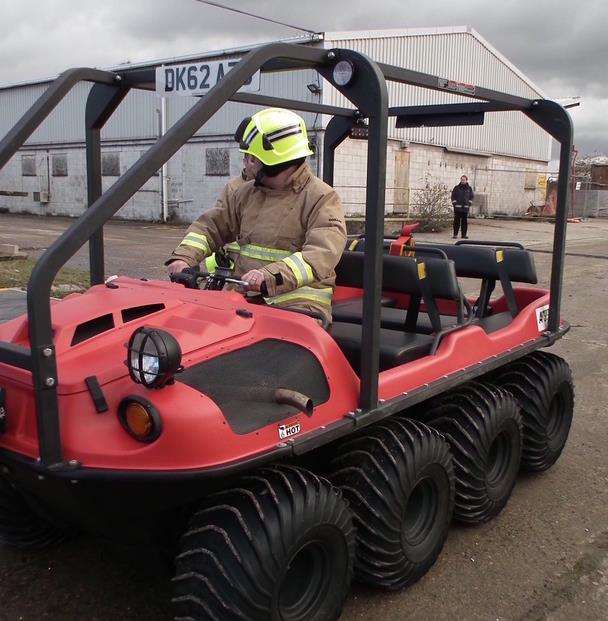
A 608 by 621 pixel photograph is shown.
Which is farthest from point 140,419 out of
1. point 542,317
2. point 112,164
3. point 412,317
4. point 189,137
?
point 112,164

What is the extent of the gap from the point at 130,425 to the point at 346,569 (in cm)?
99

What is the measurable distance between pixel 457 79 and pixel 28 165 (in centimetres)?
1644

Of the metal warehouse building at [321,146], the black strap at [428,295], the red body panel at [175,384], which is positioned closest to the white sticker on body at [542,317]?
the black strap at [428,295]

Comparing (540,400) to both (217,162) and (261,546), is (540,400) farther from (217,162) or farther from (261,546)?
(217,162)

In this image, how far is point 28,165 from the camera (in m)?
27.8

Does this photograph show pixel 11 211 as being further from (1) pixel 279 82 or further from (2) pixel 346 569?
(2) pixel 346 569

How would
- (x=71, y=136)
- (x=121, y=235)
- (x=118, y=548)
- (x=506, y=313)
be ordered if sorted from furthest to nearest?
(x=71, y=136) < (x=121, y=235) < (x=506, y=313) < (x=118, y=548)

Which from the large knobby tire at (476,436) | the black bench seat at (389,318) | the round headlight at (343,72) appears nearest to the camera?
the round headlight at (343,72)

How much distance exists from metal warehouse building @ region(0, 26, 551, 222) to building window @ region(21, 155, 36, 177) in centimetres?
4

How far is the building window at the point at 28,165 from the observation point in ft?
90.5

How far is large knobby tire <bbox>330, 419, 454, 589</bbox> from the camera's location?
275 cm

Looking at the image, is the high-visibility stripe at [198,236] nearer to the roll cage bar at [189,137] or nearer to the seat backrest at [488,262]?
the roll cage bar at [189,137]

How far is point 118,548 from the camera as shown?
10.5ft

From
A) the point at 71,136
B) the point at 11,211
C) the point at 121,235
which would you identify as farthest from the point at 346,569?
the point at 11,211
